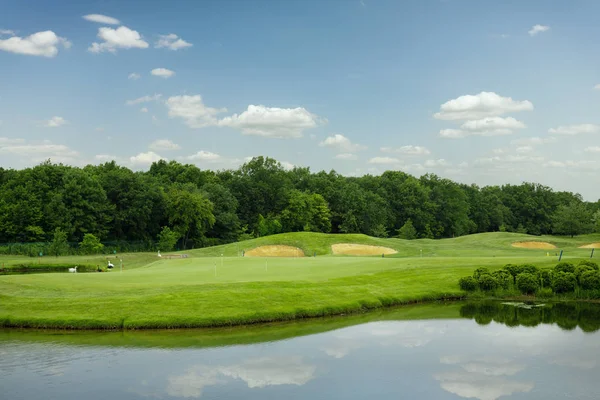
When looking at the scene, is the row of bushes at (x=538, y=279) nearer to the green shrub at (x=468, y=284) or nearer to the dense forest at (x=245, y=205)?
the green shrub at (x=468, y=284)

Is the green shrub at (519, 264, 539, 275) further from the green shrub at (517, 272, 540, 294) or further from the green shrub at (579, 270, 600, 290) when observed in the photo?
the green shrub at (579, 270, 600, 290)

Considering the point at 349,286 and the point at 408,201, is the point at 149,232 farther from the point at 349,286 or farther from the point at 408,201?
the point at 349,286

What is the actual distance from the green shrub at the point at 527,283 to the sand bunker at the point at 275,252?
30373mm

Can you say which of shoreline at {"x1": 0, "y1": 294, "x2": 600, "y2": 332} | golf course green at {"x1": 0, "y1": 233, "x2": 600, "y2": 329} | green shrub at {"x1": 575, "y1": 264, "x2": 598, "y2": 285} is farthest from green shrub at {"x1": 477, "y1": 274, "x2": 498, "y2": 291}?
shoreline at {"x1": 0, "y1": 294, "x2": 600, "y2": 332}

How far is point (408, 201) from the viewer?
4879 inches

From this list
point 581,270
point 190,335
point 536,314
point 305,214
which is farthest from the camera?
point 305,214

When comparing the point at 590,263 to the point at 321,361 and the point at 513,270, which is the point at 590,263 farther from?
the point at 321,361

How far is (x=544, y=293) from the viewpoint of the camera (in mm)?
38844

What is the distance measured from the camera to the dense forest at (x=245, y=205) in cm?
8350

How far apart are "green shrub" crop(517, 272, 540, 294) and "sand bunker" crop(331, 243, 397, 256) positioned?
26.3 metres

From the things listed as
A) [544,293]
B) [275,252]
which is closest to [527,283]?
[544,293]

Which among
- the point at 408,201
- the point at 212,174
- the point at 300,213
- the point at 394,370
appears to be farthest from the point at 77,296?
the point at 408,201

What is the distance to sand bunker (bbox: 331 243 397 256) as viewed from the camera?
6600 centimetres

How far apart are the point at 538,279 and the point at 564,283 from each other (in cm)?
168
